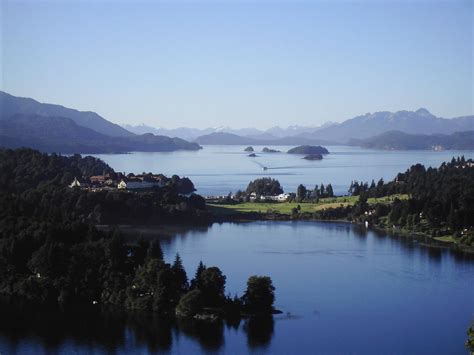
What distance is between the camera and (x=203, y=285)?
1216cm

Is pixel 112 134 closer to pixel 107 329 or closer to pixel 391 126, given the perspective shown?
pixel 107 329

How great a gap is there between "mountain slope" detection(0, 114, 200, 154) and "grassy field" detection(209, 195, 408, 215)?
17995 millimetres

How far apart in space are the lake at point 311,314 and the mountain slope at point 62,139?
2724 centimetres

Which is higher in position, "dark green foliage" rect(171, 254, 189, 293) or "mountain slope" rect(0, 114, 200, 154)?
"mountain slope" rect(0, 114, 200, 154)

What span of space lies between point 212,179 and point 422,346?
98.1ft

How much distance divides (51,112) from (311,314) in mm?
72347

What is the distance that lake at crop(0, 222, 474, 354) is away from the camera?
1083 cm

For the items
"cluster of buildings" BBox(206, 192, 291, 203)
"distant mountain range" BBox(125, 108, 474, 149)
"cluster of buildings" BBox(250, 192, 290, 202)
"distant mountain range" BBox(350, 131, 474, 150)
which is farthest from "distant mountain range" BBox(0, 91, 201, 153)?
"distant mountain range" BBox(125, 108, 474, 149)

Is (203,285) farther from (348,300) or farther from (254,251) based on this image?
(254,251)

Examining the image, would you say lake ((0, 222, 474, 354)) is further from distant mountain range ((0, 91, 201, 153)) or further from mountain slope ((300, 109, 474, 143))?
mountain slope ((300, 109, 474, 143))

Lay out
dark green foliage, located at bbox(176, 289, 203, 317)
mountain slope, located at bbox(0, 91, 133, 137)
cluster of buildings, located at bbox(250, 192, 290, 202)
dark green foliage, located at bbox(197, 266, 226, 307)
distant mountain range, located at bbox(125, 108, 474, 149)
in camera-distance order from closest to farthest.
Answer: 1. dark green foliage, located at bbox(176, 289, 203, 317)
2. dark green foliage, located at bbox(197, 266, 226, 307)
3. cluster of buildings, located at bbox(250, 192, 290, 202)
4. mountain slope, located at bbox(0, 91, 133, 137)
5. distant mountain range, located at bbox(125, 108, 474, 149)

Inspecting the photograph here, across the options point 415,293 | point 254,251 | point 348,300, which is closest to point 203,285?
point 348,300

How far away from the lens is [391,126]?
6398 inches

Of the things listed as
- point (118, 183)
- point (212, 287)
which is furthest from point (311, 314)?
point (118, 183)
